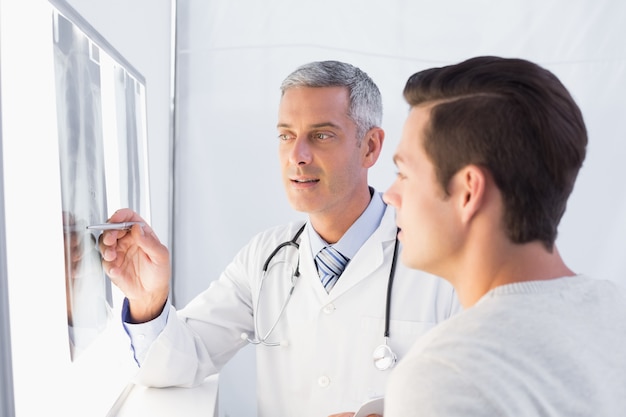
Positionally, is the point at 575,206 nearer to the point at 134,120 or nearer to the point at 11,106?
the point at 134,120

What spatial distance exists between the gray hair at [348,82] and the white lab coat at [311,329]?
0.23m

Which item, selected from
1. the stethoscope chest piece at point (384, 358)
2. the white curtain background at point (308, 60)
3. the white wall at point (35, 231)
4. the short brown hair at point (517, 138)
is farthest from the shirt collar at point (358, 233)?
the white curtain background at point (308, 60)

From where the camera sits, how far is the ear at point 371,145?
160 centimetres

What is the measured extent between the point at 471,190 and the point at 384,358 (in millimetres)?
666

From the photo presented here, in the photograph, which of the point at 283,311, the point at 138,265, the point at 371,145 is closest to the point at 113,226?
the point at 138,265

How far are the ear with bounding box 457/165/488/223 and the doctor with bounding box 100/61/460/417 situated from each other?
647 millimetres

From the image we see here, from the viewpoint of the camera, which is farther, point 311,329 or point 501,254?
point 311,329

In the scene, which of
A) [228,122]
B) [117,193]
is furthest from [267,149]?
[117,193]

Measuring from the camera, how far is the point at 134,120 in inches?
61.3

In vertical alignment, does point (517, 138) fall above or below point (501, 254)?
above

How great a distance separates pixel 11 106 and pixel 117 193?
60 centimetres

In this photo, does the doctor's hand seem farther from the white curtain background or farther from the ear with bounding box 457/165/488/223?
the white curtain background

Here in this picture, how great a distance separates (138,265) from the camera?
1.31 metres

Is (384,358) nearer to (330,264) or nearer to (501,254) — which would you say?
(330,264)
